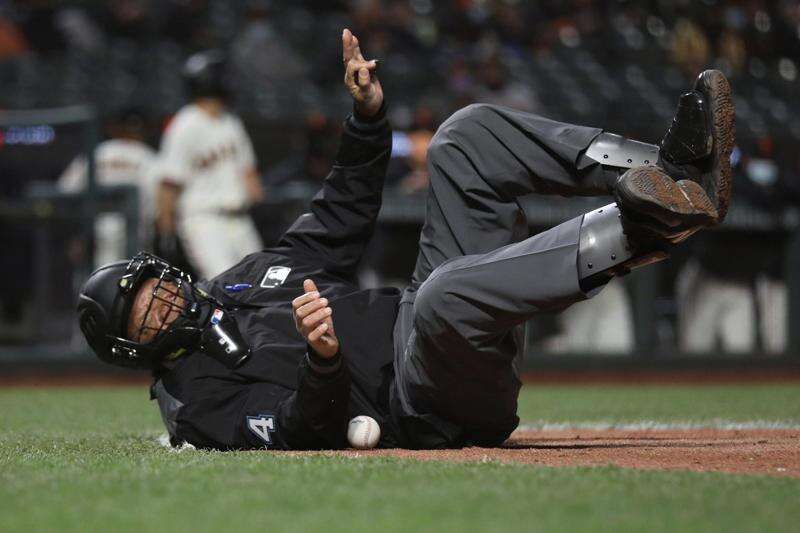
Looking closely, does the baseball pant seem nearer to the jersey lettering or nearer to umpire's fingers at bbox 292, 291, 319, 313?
the jersey lettering

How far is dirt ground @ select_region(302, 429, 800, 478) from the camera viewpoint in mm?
2986

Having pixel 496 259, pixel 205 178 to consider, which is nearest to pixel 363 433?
pixel 496 259

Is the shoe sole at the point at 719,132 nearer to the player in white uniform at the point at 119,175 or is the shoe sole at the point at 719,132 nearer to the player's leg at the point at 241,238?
the player's leg at the point at 241,238

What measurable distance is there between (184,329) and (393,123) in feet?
22.9

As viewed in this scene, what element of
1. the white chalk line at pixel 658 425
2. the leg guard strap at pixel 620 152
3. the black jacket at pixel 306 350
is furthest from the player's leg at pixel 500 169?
the white chalk line at pixel 658 425

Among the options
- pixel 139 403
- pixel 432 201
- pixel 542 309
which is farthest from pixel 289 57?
pixel 542 309

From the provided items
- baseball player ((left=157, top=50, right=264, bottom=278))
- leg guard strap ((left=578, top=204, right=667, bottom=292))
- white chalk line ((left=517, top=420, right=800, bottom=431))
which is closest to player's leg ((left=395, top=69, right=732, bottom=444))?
leg guard strap ((left=578, top=204, right=667, bottom=292))

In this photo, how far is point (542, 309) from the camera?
2.85 meters

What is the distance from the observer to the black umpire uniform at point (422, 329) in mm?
3010

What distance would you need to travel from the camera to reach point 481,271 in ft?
9.61

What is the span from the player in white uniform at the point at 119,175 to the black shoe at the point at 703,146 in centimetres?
547

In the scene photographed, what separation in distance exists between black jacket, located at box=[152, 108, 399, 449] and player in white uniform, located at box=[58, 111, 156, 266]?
14.0 ft

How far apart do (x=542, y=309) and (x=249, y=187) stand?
541 centimetres

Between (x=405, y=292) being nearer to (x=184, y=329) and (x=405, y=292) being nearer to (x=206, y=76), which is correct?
(x=184, y=329)
